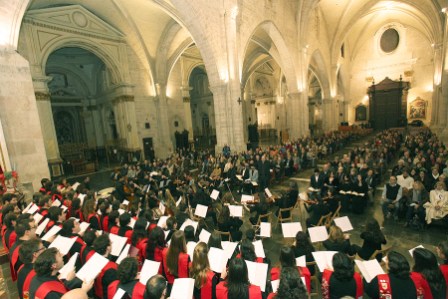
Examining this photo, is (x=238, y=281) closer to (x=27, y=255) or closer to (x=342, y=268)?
(x=342, y=268)

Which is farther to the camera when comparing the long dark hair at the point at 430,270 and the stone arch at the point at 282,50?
the stone arch at the point at 282,50

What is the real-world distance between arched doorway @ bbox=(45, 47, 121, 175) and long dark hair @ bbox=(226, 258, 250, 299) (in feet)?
63.5

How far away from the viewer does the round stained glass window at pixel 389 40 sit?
90.6 ft

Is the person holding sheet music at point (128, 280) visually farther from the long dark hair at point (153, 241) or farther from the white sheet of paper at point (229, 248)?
the white sheet of paper at point (229, 248)

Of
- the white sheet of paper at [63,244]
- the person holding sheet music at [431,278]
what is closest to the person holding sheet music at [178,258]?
the white sheet of paper at [63,244]

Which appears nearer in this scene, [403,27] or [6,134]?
[6,134]

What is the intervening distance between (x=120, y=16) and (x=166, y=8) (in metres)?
4.39

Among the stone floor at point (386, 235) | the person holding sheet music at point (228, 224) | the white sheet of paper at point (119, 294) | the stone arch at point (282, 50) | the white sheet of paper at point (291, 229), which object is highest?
the stone arch at point (282, 50)

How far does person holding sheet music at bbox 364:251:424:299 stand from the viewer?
245 cm

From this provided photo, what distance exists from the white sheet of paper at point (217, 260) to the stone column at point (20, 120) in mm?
8645

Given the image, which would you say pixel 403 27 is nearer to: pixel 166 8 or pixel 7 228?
pixel 166 8

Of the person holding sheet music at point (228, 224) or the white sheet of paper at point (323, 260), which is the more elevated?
the white sheet of paper at point (323, 260)

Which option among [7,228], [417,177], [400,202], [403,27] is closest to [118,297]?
[7,228]

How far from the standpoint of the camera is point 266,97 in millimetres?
33156
